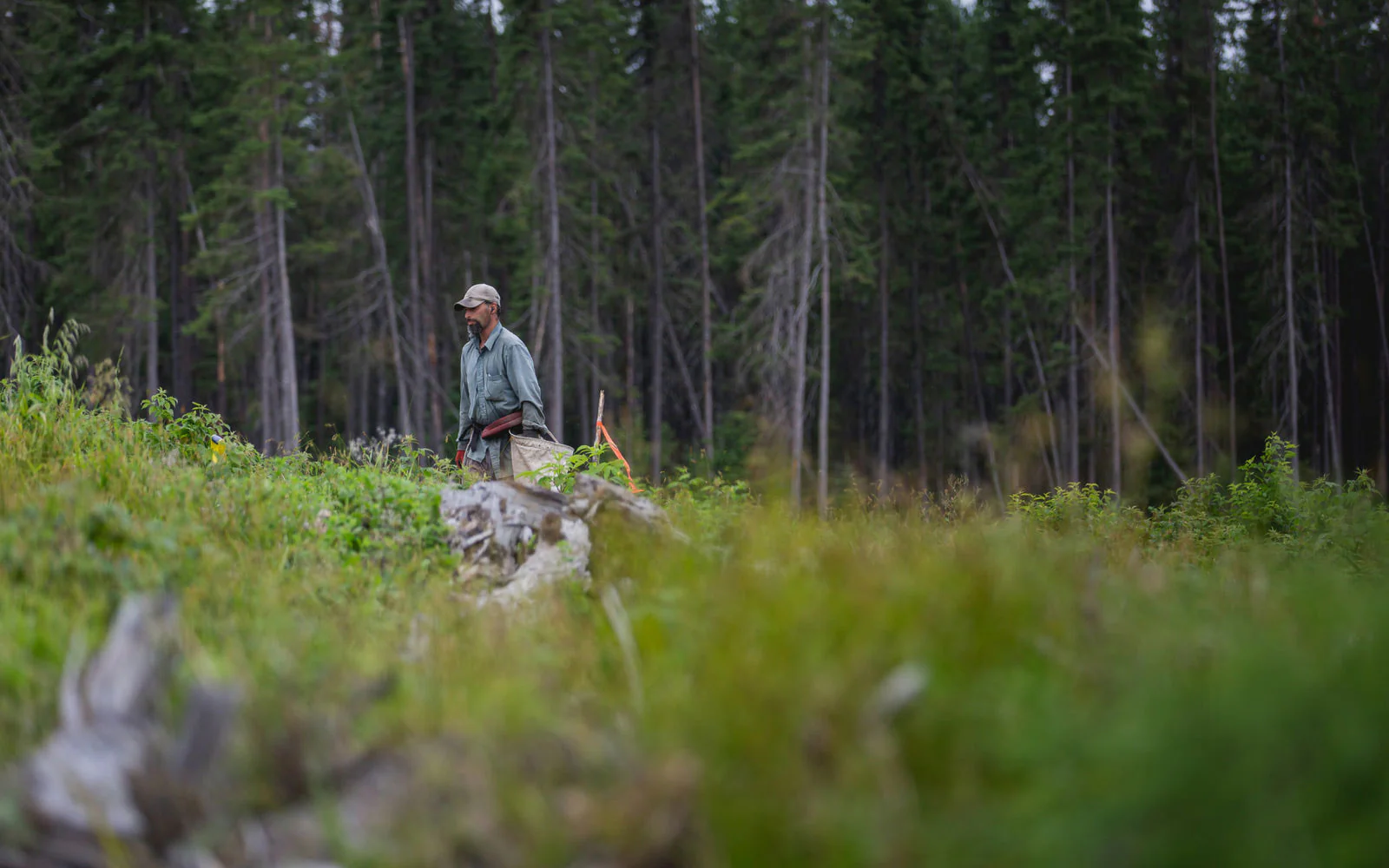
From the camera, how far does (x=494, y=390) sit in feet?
26.5

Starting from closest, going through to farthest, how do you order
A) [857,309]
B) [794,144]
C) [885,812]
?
[885,812]
[794,144]
[857,309]

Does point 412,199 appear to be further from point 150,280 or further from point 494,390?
point 494,390

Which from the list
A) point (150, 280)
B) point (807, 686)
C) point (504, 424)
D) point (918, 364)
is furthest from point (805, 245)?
point (807, 686)

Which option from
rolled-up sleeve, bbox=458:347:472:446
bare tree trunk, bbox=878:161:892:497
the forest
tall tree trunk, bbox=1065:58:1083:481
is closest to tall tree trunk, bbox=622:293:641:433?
the forest

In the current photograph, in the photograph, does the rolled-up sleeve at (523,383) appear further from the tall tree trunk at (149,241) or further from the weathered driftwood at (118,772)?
the tall tree trunk at (149,241)

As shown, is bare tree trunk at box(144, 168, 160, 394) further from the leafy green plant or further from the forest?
the leafy green plant

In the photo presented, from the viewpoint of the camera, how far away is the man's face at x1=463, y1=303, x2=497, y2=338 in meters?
8.13

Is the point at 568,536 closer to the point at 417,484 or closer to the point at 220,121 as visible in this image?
the point at 417,484

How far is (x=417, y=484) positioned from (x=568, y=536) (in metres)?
1.23

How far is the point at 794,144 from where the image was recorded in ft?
83.5

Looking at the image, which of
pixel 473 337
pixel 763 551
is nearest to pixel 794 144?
pixel 473 337

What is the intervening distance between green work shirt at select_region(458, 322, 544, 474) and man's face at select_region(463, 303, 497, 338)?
0.08 metres

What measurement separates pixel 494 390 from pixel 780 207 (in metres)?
20.4

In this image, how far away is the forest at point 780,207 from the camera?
25.1 metres
